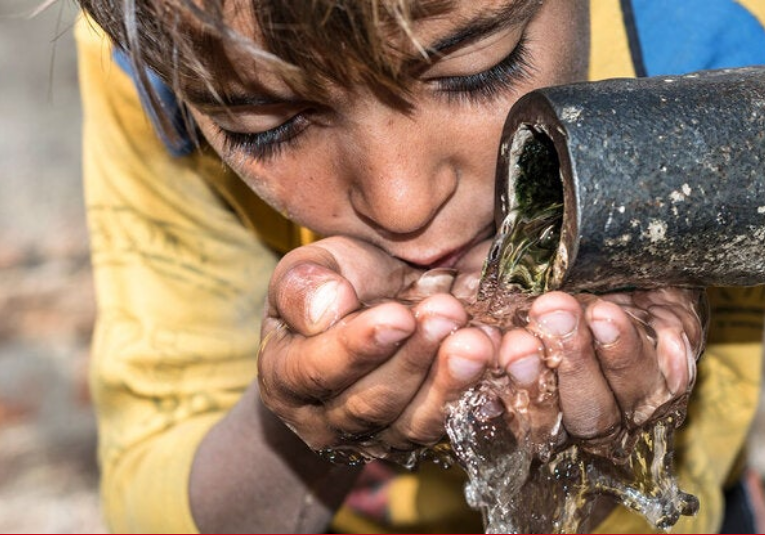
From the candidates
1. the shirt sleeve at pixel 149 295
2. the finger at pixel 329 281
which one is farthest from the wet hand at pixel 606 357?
the shirt sleeve at pixel 149 295

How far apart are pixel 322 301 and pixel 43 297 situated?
8.71 ft

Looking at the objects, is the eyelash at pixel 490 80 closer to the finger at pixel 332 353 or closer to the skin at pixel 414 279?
the skin at pixel 414 279

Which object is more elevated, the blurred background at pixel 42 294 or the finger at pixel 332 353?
the finger at pixel 332 353

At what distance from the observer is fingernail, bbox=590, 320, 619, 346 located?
127 centimetres

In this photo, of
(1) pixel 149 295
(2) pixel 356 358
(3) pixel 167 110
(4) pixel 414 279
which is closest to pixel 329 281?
(2) pixel 356 358

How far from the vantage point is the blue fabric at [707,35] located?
178 cm

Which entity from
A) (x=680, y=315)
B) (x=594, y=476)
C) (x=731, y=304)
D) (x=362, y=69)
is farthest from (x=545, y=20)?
(x=731, y=304)

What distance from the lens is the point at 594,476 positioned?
1630 mm

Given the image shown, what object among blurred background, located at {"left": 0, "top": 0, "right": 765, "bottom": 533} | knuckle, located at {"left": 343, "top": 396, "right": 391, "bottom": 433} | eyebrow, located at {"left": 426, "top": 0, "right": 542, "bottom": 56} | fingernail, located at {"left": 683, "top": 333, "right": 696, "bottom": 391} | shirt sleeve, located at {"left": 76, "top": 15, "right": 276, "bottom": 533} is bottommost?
blurred background, located at {"left": 0, "top": 0, "right": 765, "bottom": 533}

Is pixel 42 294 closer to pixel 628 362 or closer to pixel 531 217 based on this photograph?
pixel 531 217

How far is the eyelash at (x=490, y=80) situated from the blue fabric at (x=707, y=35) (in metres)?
0.36

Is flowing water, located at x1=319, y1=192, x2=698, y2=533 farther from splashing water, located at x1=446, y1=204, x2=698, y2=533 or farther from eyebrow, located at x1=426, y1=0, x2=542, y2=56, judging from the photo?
eyebrow, located at x1=426, y1=0, x2=542, y2=56

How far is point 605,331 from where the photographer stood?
1.27m

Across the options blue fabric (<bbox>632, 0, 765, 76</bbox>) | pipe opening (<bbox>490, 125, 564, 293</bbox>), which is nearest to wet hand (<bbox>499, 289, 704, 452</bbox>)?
pipe opening (<bbox>490, 125, 564, 293</bbox>)
